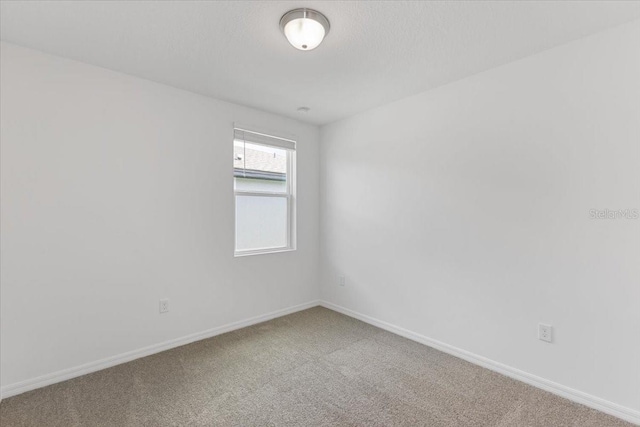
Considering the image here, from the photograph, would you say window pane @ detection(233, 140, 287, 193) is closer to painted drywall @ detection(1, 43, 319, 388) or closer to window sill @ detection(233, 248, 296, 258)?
painted drywall @ detection(1, 43, 319, 388)

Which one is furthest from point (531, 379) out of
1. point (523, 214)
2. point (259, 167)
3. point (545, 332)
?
point (259, 167)

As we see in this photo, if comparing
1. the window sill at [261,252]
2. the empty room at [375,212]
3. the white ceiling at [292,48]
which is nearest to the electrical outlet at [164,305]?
the empty room at [375,212]

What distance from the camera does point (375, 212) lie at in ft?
10.8

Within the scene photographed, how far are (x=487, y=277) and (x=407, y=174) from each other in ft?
3.87

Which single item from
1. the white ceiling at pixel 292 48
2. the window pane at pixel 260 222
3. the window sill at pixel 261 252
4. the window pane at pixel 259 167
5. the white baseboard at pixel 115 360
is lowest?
the white baseboard at pixel 115 360

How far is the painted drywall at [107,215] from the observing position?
208cm

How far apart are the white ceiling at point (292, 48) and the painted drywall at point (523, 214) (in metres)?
0.27

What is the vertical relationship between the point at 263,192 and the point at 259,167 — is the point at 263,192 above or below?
below

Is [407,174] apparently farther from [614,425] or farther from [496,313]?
[614,425]

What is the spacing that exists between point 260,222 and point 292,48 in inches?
76.0

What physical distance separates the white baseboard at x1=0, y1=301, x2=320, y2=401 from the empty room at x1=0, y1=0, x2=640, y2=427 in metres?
0.01

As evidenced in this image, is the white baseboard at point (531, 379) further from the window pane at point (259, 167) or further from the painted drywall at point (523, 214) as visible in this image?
the window pane at point (259, 167)

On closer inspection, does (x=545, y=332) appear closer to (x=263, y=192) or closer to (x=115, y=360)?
(x=263, y=192)

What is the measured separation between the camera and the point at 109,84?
241cm
